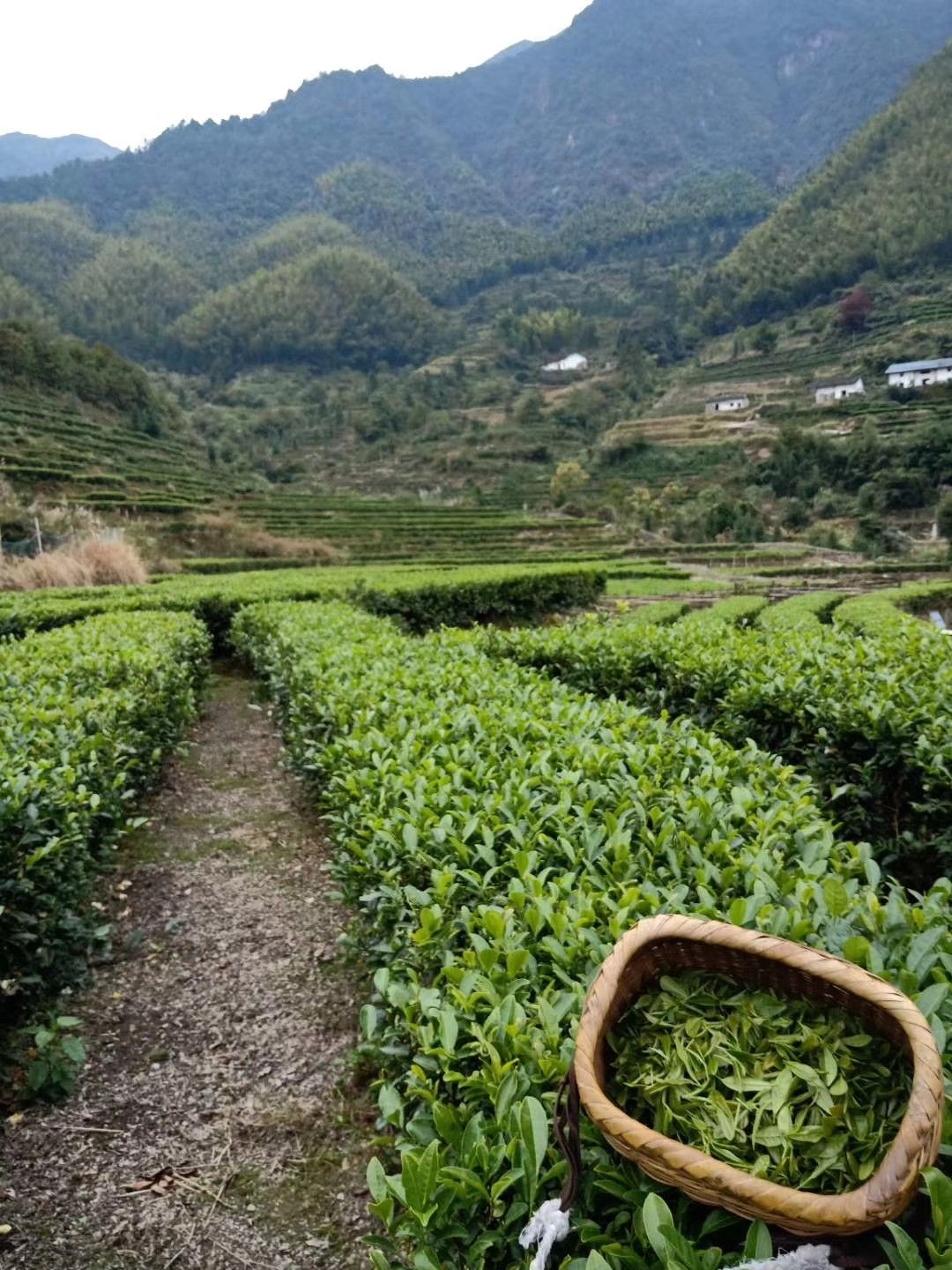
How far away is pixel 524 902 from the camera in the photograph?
2.22 m

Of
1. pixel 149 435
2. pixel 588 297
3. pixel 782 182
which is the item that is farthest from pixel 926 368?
pixel 782 182

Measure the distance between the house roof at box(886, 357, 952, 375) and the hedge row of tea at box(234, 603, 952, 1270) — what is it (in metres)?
76.2

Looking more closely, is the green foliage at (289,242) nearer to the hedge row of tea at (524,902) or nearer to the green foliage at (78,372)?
the green foliage at (78,372)

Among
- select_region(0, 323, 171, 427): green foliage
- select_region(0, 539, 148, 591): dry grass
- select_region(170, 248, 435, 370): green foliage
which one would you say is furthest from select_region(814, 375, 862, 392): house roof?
select_region(170, 248, 435, 370): green foliage

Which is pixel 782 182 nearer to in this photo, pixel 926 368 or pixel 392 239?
pixel 392 239

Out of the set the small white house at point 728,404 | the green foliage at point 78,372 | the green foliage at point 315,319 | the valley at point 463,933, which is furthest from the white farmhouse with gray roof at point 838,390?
the green foliage at point 315,319

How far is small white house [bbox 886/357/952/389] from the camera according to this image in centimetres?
6488

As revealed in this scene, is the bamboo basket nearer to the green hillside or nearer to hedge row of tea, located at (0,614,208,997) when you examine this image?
hedge row of tea, located at (0,614,208,997)

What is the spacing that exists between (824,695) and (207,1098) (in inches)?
153

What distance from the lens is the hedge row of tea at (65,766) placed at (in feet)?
10.0

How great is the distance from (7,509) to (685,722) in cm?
3043

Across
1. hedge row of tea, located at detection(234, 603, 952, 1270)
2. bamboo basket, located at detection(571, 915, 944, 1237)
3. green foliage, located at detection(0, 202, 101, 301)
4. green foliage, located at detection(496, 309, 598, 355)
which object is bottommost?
hedge row of tea, located at detection(234, 603, 952, 1270)

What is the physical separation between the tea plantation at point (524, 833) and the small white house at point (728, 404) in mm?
73847

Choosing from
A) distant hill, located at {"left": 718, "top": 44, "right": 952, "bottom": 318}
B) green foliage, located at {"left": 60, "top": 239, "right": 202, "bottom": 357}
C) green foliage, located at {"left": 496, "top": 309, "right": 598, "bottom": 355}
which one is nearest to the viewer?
distant hill, located at {"left": 718, "top": 44, "right": 952, "bottom": 318}
